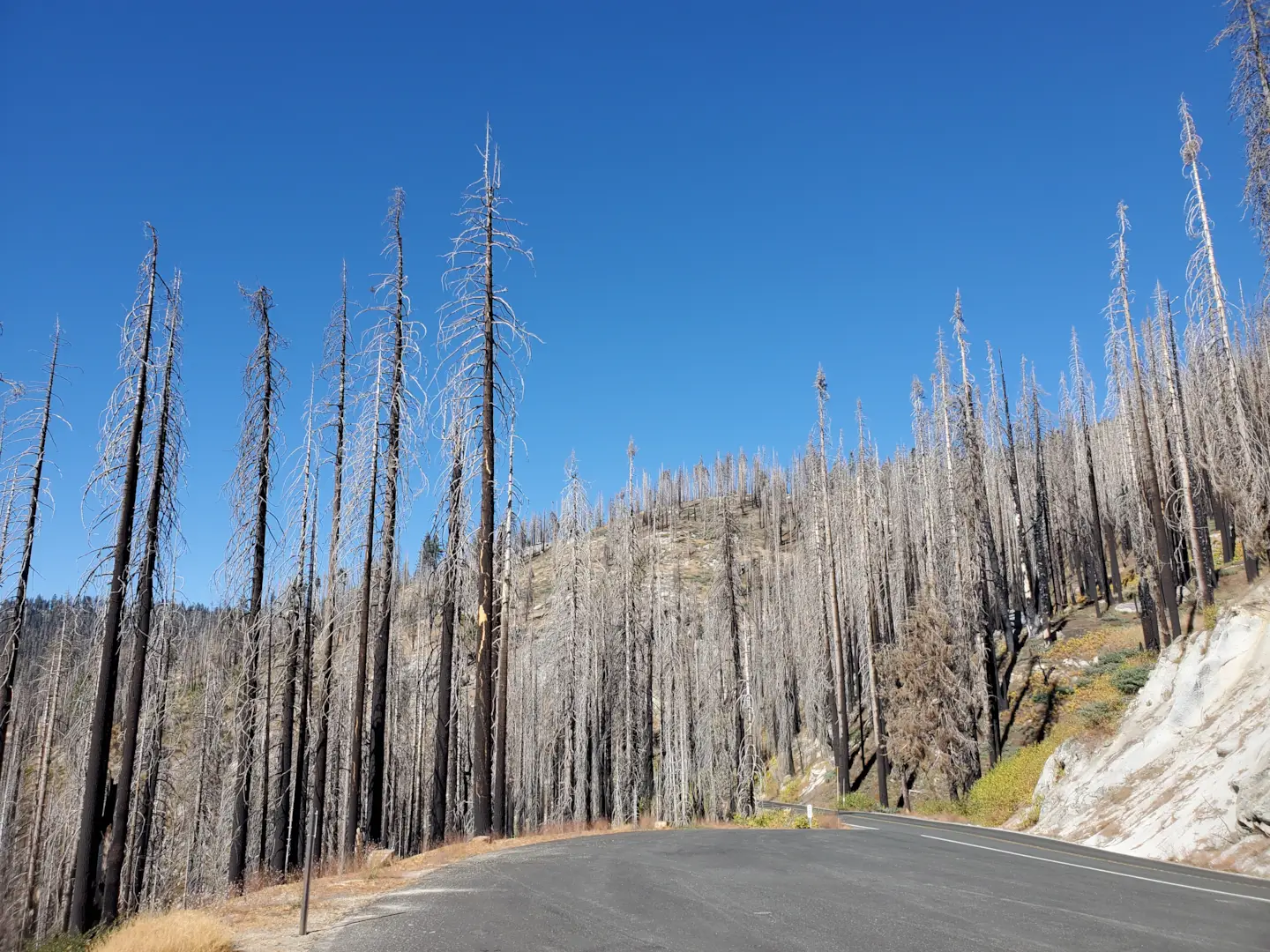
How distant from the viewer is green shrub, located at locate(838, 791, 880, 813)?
117ft

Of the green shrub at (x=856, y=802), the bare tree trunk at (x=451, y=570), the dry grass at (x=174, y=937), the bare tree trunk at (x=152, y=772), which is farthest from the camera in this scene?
the green shrub at (x=856, y=802)

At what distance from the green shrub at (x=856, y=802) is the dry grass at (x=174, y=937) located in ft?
107

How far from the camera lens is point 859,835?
16766 millimetres

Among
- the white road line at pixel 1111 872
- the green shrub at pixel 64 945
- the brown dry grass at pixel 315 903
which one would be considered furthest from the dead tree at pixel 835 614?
the green shrub at pixel 64 945

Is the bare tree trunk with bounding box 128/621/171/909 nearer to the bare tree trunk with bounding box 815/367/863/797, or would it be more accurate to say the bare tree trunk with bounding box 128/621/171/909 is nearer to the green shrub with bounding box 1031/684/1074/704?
the bare tree trunk with bounding box 815/367/863/797

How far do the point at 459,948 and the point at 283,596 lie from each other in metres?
16.6

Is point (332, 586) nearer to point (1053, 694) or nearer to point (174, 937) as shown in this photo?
point (174, 937)

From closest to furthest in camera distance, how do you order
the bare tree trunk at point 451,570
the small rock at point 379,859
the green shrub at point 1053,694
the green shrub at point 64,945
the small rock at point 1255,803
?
the green shrub at point 64,945
the small rock at point 379,859
the small rock at point 1255,803
the bare tree trunk at point 451,570
the green shrub at point 1053,694

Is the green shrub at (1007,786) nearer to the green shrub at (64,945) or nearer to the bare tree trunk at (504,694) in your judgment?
the bare tree trunk at (504,694)

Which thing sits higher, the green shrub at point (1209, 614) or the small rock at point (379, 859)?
the green shrub at point (1209, 614)

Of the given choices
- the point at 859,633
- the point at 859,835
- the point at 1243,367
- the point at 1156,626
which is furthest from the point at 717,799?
the point at 1243,367

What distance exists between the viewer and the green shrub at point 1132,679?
91.8ft

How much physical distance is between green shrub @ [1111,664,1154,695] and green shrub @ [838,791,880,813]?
38.8 ft

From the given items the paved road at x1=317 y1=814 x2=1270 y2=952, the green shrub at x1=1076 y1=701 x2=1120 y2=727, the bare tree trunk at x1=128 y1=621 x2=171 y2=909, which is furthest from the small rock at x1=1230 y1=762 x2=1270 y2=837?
the bare tree trunk at x1=128 y1=621 x2=171 y2=909
